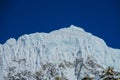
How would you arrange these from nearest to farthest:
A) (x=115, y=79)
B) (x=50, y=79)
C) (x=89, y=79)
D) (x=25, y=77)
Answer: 1. (x=115, y=79)
2. (x=89, y=79)
3. (x=50, y=79)
4. (x=25, y=77)

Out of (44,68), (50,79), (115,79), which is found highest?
(44,68)

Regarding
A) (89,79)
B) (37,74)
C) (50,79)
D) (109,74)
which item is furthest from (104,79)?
(37,74)

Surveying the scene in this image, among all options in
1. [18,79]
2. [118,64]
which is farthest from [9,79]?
[118,64]

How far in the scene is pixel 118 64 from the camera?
642ft

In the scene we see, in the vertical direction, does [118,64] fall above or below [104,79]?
above

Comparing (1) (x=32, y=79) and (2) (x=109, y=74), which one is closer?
(2) (x=109, y=74)

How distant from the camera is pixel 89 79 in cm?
3944

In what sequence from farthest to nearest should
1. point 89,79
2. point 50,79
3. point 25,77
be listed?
point 25,77 → point 50,79 → point 89,79

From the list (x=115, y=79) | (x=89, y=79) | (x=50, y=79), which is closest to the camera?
(x=115, y=79)

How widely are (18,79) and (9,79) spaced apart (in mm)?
5813

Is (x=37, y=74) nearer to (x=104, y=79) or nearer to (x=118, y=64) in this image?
(x=118, y=64)

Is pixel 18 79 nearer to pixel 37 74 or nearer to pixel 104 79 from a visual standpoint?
pixel 37 74

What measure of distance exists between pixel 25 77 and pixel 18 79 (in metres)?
4.79

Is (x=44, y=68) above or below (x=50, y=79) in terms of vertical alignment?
above
